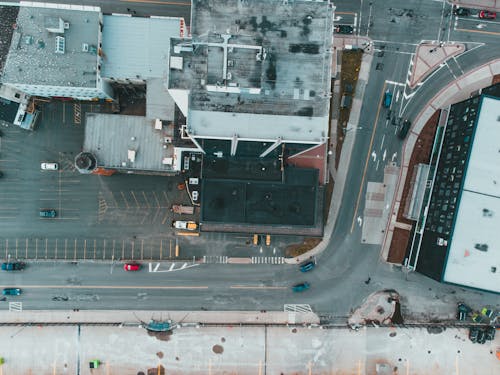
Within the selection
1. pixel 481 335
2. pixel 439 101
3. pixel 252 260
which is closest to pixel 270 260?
pixel 252 260

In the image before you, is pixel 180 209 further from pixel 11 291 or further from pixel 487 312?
pixel 487 312

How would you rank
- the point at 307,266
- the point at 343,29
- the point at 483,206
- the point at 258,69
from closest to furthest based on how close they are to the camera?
the point at 258,69, the point at 483,206, the point at 307,266, the point at 343,29

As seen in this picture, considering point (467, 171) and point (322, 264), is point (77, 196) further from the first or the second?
point (467, 171)

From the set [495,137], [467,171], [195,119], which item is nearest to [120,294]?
[195,119]

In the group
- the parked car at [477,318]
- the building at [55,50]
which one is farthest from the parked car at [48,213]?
the parked car at [477,318]

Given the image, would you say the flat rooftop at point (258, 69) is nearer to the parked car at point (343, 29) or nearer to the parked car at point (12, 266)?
the parked car at point (343, 29)

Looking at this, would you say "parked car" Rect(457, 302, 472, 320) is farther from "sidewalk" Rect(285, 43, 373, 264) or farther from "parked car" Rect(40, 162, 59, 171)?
"parked car" Rect(40, 162, 59, 171)
